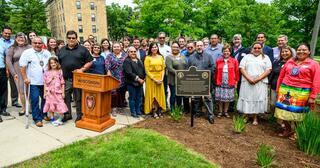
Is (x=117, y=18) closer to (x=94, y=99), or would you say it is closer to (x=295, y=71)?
(x=94, y=99)

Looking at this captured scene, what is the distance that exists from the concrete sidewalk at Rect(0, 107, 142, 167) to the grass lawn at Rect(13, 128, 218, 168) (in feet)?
0.93

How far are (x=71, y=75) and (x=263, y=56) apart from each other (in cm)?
490

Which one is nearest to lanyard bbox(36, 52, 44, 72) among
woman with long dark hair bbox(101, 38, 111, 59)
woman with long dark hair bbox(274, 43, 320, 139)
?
woman with long dark hair bbox(101, 38, 111, 59)

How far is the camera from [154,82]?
6.55 metres

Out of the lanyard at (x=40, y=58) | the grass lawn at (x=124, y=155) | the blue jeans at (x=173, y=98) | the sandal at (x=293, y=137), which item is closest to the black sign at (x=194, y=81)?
the blue jeans at (x=173, y=98)

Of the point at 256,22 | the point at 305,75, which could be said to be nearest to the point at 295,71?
the point at 305,75

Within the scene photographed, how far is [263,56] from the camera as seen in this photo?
6.06 metres

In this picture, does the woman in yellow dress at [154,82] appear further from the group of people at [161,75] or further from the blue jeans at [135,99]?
the blue jeans at [135,99]

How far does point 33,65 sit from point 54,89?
2.43 ft

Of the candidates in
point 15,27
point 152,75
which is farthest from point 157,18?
point 15,27

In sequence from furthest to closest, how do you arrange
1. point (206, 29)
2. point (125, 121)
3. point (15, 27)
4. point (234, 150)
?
point (15, 27) < point (206, 29) < point (125, 121) < point (234, 150)

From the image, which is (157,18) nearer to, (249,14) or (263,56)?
(249,14)

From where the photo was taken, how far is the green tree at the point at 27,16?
Result: 48312 millimetres

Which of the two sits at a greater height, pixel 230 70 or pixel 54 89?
pixel 230 70
